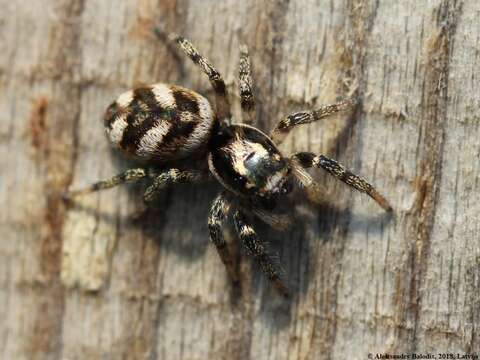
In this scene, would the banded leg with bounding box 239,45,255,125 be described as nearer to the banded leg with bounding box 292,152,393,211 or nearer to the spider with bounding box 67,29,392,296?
the spider with bounding box 67,29,392,296

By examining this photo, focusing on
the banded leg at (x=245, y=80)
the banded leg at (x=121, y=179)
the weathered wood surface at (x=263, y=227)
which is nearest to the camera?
the weathered wood surface at (x=263, y=227)

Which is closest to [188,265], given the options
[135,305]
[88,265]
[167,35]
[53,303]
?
[135,305]

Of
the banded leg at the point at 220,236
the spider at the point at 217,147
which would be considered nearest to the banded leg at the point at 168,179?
the spider at the point at 217,147

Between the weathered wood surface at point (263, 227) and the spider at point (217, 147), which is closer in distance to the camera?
the weathered wood surface at point (263, 227)

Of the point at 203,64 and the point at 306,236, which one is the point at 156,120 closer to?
the point at 203,64

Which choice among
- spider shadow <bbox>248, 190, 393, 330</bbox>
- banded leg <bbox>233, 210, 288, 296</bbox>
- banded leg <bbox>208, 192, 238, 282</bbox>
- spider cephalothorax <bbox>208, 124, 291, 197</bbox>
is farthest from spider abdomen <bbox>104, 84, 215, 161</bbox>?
spider shadow <bbox>248, 190, 393, 330</bbox>

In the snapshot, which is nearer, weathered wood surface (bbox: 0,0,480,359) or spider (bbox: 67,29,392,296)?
weathered wood surface (bbox: 0,0,480,359)

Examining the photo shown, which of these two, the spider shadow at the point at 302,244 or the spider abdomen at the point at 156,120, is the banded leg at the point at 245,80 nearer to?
the spider abdomen at the point at 156,120

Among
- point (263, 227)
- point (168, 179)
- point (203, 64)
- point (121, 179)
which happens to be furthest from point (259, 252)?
point (203, 64)
